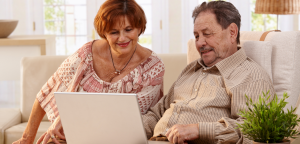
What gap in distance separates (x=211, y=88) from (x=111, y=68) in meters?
0.52

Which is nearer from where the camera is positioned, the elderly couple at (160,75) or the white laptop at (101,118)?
the white laptop at (101,118)

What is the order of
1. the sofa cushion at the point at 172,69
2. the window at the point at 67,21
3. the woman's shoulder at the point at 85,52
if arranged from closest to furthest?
the woman's shoulder at the point at 85,52, the sofa cushion at the point at 172,69, the window at the point at 67,21

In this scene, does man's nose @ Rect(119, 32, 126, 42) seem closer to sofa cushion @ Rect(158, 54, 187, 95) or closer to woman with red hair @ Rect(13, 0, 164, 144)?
woman with red hair @ Rect(13, 0, 164, 144)

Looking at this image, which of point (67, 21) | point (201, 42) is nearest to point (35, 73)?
point (201, 42)

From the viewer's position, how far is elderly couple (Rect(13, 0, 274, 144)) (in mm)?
1487

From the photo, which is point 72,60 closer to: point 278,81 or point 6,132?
point 6,132

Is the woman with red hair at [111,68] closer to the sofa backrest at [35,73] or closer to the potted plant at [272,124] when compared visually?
the sofa backrest at [35,73]

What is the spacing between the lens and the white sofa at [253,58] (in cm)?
165

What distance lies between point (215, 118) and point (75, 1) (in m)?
3.73

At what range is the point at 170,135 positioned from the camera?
1347mm

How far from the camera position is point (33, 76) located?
237 cm

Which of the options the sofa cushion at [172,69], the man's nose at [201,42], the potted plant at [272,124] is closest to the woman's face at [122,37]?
the man's nose at [201,42]

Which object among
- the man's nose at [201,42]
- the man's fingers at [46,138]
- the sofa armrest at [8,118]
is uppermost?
the man's nose at [201,42]

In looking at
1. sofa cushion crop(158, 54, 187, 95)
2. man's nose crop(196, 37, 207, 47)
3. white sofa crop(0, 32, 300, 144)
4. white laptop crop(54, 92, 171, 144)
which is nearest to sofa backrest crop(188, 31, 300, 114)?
white sofa crop(0, 32, 300, 144)
